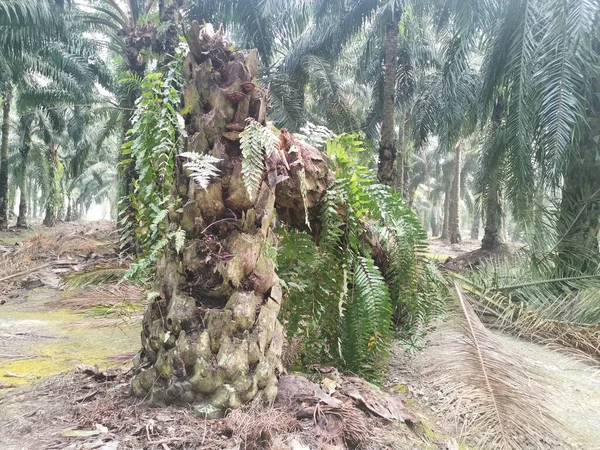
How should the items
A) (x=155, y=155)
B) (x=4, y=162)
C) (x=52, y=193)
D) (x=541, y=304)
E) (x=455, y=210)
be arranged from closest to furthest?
(x=155, y=155)
(x=541, y=304)
(x=4, y=162)
(x=52, y=193)
(x=455, y=210)

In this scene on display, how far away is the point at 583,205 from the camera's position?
4.51 m

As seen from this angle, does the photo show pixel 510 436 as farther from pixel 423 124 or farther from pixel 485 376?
pixel 423 124

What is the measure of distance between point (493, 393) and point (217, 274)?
135 centimetres

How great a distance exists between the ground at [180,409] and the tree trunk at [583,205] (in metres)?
1.58

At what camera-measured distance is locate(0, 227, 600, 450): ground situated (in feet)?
4.55

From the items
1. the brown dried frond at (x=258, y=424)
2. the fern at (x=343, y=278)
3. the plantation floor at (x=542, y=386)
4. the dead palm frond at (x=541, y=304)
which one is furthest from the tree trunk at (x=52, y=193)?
the brown dried frond at (x=258, y=424)

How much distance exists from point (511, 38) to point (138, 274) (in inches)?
237

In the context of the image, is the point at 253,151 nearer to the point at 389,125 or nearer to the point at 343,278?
the point at 343,278

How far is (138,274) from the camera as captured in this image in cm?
185

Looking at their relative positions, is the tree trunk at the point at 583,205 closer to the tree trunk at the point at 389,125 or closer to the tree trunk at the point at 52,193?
the tree trunk at the point at 389,125

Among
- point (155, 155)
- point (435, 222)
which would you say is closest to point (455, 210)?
point (155, 155)

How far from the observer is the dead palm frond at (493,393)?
5.56 feet

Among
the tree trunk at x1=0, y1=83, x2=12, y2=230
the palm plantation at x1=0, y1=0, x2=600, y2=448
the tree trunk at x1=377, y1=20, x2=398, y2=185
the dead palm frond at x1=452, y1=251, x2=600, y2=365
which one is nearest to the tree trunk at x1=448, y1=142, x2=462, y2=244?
the tree trunk at x1=377, y1=20, x2=398, y2=185

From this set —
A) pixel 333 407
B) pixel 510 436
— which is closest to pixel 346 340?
pixel 333 407
